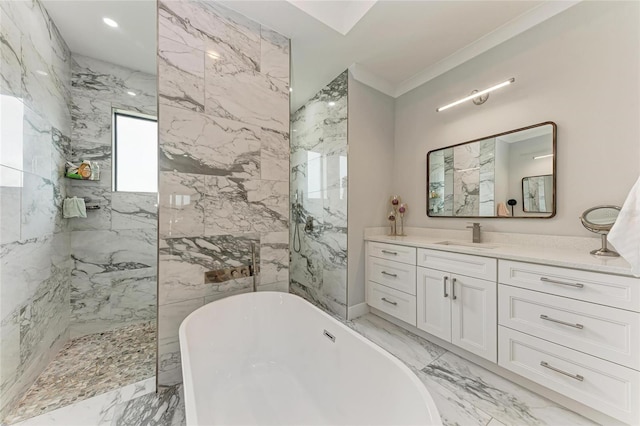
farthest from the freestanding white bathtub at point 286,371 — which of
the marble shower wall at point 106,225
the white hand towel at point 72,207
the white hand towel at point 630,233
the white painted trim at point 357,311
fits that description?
the white hand towel at point 72,207

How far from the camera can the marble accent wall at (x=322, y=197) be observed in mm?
2487

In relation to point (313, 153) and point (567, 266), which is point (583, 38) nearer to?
point (567, 266)

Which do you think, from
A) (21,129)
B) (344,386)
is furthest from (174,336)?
(21,129)

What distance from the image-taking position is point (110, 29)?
185 centimetres

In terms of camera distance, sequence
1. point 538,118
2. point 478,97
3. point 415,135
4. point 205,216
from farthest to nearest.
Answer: point 415,135 → point 478,97 → point 538,118 → point 205,216

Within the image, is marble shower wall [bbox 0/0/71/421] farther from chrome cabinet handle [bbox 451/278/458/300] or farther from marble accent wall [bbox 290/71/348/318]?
chrome cabinet handle [bbox 451/278/458/300]

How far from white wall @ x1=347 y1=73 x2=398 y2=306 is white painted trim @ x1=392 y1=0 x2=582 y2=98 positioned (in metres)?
0.43

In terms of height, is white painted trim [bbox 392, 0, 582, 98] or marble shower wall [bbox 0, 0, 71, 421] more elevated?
white painted trim [bbox 392, 0, 582, 98]

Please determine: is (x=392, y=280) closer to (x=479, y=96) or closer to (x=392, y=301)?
(x=392, y=301)

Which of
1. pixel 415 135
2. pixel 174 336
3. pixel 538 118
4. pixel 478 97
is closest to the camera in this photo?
pixel 174 336

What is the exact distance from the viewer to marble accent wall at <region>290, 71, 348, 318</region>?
8.16 feet

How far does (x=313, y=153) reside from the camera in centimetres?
296

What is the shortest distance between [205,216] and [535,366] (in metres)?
2.34

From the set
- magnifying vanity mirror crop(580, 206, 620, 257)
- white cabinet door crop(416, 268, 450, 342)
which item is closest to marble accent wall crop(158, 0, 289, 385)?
white cabinet door crop(416, 268, 450, 342)
